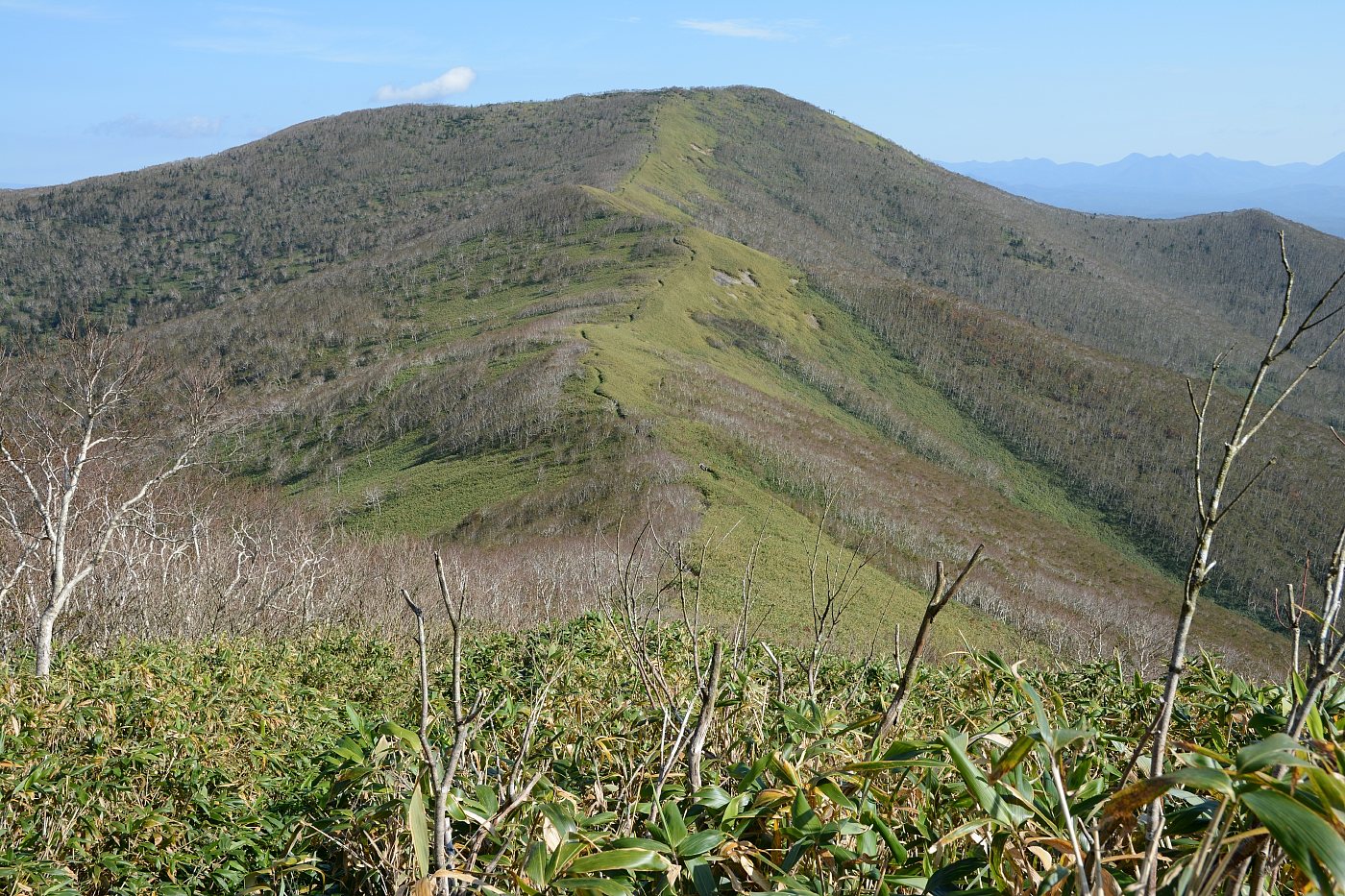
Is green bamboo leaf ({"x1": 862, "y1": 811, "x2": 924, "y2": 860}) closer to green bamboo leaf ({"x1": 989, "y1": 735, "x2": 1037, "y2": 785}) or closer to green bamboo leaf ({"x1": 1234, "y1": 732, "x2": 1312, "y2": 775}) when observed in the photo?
green bamboo leaf ({"x1": 989, "y1": 735, "x2": 1037, "y2": 785})

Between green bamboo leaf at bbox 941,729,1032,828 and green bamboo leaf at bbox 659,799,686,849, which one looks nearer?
green bamboo leaf at bbox 941,729,1032,828

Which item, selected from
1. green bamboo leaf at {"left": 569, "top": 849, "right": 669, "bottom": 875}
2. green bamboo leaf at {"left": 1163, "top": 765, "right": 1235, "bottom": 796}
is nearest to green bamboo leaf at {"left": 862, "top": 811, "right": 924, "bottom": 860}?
green bamboo leaf at {"left": 569, "top": 849, "right": 669, "bottom": 875}

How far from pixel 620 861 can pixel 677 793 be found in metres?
0.63

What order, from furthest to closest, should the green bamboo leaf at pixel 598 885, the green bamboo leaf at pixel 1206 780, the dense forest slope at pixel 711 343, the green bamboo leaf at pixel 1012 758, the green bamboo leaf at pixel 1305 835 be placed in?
1. the dense forest slope at pixel 711 343
2. the green bamboo leaf at pixel 1012 758
3. the green bamboo leaf at pixel 598 885
4. the green bamboo leaf at pixel 1206 780
5. the green bamboo leaf at pixel 1305 835

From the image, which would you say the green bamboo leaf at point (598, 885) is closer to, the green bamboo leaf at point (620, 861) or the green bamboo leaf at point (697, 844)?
the green bamboo leaf at point (620, 861)

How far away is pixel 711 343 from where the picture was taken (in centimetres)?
5578

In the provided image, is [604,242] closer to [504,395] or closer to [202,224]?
[504,395]

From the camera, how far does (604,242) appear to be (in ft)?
235

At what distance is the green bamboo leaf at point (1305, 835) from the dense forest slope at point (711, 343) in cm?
201

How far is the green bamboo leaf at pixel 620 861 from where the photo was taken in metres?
1.69

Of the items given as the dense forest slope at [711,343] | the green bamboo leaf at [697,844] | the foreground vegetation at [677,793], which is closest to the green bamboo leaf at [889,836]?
the foreground vegetation at [677,793]

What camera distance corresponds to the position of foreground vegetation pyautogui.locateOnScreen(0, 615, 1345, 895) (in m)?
1.69

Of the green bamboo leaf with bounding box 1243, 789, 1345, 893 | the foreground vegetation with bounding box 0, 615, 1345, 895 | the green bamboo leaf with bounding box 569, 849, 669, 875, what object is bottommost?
the foreground vegetation with bounding box 0, 615, 1345, 895

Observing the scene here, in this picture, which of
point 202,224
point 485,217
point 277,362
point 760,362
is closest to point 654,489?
point 760,362
